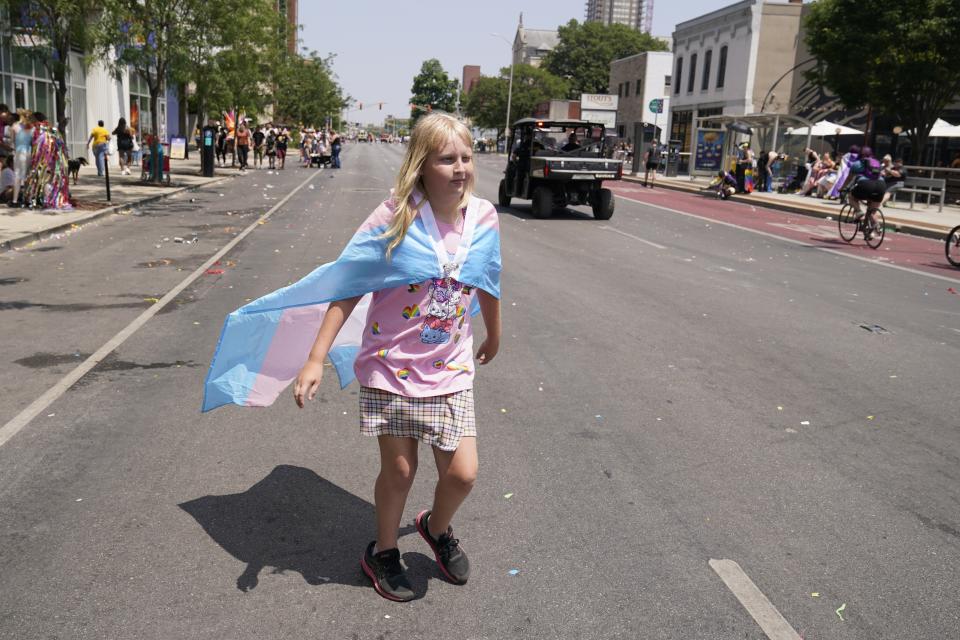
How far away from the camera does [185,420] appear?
5.36m

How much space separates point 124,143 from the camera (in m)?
27.9

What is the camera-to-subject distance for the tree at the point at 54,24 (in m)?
17.5

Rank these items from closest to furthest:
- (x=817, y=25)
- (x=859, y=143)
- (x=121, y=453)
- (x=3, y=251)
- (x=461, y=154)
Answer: (x=461, y=154)
(x=121, y=453)
(x=3, y=251)
(x=817, y=25)
(x=859, y=143)

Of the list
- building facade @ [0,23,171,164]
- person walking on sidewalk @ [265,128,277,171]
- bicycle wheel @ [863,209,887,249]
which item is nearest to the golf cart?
Answer: bicycle wheel @ [863,209,887,249]

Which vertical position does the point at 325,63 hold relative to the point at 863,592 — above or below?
above

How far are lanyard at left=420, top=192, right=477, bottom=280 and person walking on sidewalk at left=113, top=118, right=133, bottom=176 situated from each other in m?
26.7

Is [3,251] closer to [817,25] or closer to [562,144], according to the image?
[562,144]

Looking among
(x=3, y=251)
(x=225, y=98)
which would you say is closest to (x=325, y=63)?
(x=225, y=98)

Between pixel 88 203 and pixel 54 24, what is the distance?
3730 millimetres

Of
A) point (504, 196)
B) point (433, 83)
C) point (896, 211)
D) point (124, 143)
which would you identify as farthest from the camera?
point (433, 83)

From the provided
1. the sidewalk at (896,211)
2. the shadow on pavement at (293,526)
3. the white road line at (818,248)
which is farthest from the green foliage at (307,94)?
the shadow on pavement at (293,526)

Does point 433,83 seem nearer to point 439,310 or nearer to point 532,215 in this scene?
point 532,215

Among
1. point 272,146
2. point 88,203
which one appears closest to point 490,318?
point 88,203

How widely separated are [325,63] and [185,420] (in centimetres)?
7329
